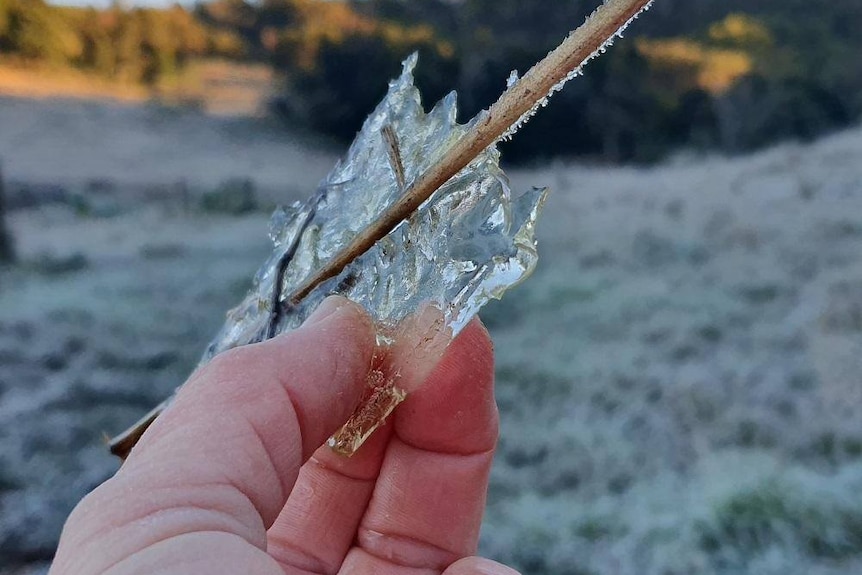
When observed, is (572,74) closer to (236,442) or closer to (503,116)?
(503,116)

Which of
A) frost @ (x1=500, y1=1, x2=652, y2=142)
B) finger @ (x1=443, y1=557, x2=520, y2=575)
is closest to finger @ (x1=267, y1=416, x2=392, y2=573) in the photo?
finger @ (x1=443, y1=557, x2=520, y2=575)

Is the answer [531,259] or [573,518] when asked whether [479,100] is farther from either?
[531,259]

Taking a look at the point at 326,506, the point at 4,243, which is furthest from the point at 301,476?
the point at 4,243

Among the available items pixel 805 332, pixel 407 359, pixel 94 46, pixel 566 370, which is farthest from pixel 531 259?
pixel 94 46

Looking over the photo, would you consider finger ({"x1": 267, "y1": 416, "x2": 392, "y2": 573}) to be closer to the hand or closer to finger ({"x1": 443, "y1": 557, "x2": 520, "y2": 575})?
the hand

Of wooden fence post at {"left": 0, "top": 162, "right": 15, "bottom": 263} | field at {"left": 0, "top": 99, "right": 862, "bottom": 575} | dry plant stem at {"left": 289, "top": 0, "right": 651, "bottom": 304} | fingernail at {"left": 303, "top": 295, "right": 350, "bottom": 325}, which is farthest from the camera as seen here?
wooden fence post at {"left": 0, "top": 162, "right": 15, "bottom": 263}

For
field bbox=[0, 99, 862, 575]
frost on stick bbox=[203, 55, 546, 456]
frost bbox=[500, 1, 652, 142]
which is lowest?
field bbox=[0, 99, 862, 575]

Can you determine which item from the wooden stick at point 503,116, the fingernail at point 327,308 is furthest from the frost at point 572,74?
the fingernail at point 327,308
